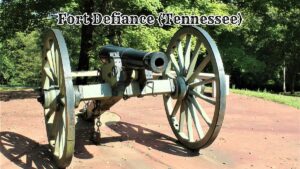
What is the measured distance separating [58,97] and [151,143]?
1.95 meters

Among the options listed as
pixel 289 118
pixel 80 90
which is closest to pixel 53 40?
pixel 80 90

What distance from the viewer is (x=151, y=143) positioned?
6.80 m

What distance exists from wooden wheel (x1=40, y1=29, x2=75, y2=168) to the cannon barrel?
0.76 meters

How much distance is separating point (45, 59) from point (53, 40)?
78cm

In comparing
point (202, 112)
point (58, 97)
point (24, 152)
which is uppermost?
point (58, 97)

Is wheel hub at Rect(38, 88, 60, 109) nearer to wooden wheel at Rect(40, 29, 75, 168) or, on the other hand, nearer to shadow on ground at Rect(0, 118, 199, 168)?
wooden wheel at Rect(40, 29, 75, 168)

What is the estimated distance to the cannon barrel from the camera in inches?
203

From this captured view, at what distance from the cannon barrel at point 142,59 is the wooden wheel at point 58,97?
0.76 metres

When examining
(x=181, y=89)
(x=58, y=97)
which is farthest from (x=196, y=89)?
(x=58, y=97)

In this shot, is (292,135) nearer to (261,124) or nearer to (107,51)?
(261,124)

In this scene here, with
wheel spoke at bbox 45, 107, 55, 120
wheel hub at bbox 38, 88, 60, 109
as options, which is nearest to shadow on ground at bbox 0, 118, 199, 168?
wheel spoke at bbox 45, 107, 55, 120

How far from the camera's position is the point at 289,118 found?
9.11 meters

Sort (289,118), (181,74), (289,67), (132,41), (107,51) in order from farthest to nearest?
1. (289,67)
2. (132,41)
3. (289,118)
4. (181,74)
5. (107,51)

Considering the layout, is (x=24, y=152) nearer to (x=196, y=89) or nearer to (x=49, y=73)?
(x=49, y=73)
